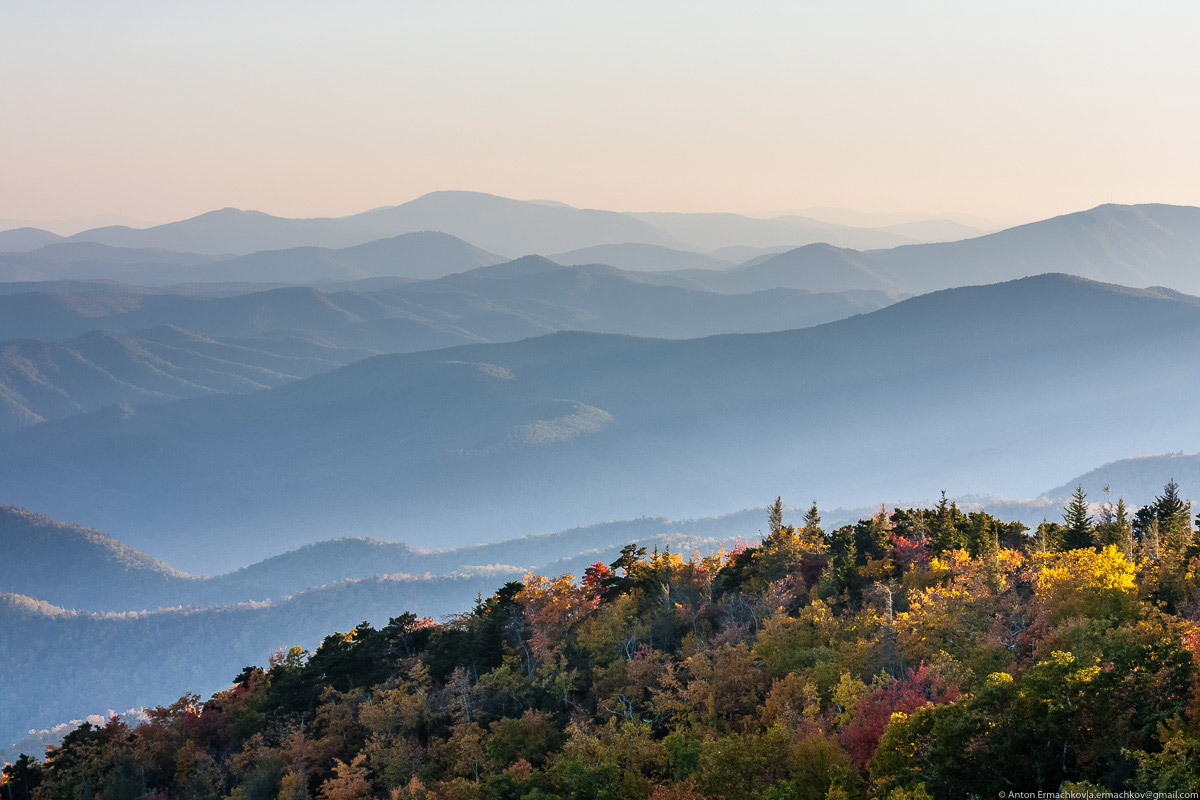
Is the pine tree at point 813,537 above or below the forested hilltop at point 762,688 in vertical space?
above

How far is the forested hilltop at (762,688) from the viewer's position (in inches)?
1479

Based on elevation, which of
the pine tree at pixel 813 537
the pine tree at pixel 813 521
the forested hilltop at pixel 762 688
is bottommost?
the forested hilltop at pixel 762 688

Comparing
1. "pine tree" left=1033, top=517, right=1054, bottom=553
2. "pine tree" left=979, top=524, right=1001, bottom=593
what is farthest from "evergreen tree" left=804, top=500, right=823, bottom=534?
"pine tree" left=1033, top=517, right=1054, bottom=553

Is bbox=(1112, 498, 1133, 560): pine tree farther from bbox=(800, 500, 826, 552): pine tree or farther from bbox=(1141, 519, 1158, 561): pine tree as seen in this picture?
bbox=(800, 500, 826, 552): pine tree

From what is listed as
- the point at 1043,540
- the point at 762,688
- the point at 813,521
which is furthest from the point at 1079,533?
the point at 762,688

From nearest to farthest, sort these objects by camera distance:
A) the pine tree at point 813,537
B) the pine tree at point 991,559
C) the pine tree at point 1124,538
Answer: the pine tree at point 991,559 → the pine tree at point 1124,538 → the pine tree at point 813,537

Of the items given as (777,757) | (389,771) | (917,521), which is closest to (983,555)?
(917,521)

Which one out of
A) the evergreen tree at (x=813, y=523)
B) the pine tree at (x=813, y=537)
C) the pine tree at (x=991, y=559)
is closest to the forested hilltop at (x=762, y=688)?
the pine tree at (x=991, y=559)

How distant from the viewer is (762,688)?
2265 inches

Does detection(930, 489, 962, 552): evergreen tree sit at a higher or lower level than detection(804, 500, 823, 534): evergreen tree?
lower

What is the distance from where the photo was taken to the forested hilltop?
3756 centimetres

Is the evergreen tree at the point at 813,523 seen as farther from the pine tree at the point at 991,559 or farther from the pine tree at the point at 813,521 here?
the pine tree at the point at 991,559

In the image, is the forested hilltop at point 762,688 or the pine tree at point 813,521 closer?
the forested hilltop at point 762,688

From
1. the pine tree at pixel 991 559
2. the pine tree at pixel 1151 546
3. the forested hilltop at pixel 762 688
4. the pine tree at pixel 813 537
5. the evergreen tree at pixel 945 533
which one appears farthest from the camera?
the pine tree at pixel 813 537
